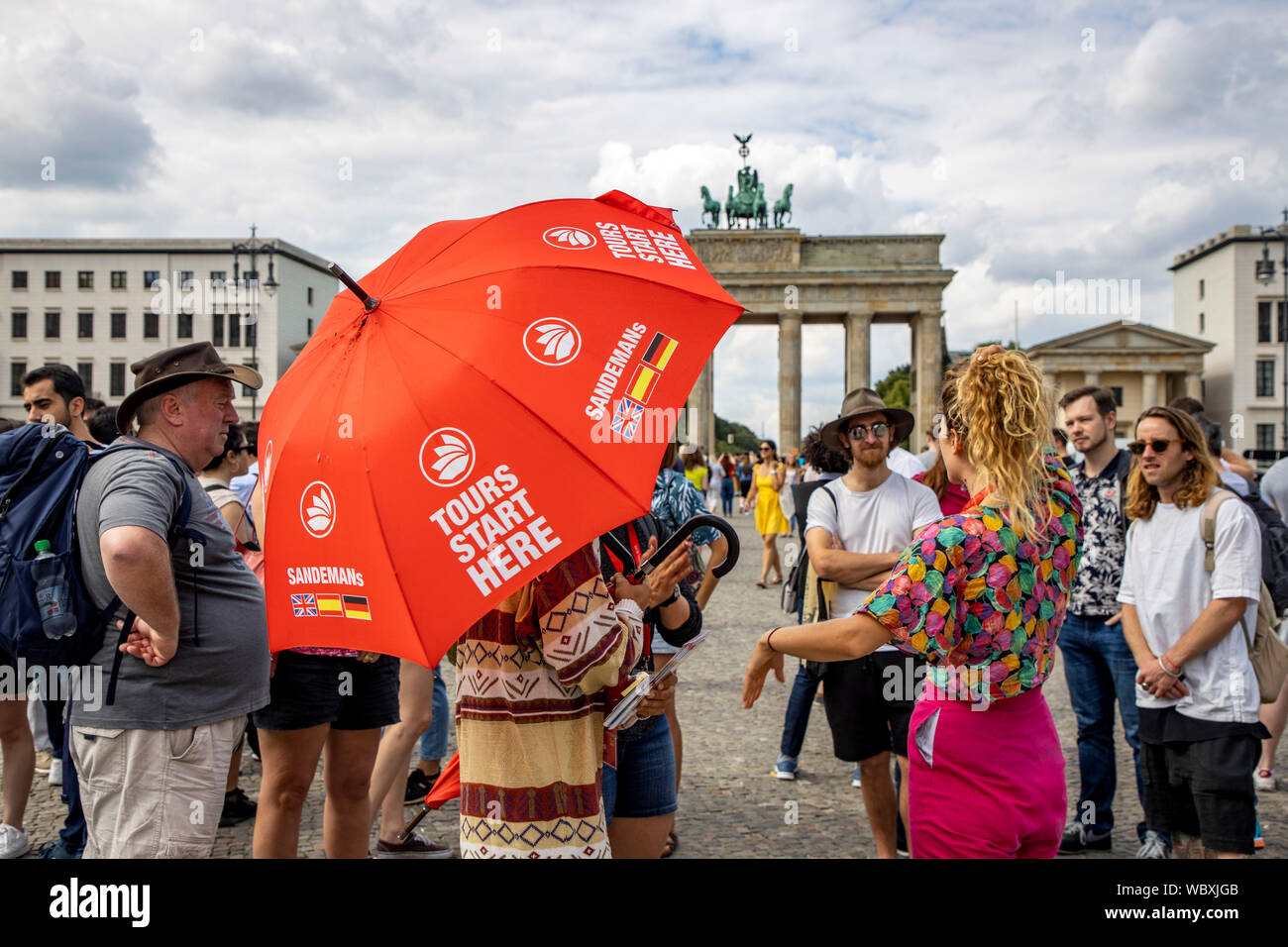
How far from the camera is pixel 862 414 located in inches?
170

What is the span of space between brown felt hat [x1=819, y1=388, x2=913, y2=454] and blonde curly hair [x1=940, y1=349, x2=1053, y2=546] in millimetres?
1762

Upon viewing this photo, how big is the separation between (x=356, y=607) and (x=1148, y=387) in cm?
6810

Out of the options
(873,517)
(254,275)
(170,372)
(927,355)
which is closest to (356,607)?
(170,372)

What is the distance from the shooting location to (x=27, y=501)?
3209mm

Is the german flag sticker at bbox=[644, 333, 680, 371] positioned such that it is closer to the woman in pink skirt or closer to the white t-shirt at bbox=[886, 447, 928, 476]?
the woman in pink skirt

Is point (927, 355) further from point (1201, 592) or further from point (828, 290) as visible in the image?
point (1201, 592)

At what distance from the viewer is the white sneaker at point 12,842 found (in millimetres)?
4512

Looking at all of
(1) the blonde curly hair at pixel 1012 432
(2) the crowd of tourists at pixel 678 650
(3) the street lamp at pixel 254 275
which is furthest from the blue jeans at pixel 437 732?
(3) the street lamp at pixel 254 275

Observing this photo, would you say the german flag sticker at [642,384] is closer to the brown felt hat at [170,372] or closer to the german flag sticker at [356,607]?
the german flag sticker at [356,607]

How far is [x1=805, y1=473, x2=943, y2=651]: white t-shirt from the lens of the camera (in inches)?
167

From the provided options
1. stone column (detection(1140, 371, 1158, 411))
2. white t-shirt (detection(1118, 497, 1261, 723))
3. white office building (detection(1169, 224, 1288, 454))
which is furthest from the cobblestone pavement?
white office building (detection(1169, 224, 1288, 454))

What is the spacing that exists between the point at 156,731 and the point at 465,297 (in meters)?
1.55

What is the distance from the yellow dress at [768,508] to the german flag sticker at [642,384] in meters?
11.6

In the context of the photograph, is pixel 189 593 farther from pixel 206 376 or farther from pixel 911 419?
pixel 911 419
